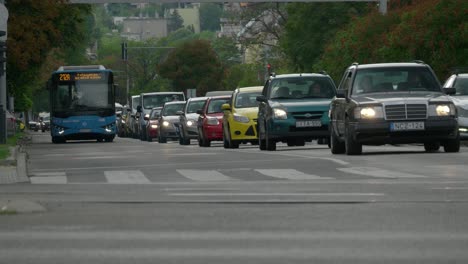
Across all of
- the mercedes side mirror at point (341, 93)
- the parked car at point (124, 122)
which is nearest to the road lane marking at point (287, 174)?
the mercedes side mirror at point (341, 93)

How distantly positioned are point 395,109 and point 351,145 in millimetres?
1292

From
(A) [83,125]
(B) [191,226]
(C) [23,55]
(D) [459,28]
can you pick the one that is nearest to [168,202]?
(B) [191,226]

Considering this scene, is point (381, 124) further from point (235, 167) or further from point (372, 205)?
point (372, 205)

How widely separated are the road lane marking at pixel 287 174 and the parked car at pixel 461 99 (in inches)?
486

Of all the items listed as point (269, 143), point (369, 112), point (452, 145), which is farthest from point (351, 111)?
point (269, 143)

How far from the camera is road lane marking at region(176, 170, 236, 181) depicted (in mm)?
20812

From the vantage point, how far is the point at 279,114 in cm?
3234

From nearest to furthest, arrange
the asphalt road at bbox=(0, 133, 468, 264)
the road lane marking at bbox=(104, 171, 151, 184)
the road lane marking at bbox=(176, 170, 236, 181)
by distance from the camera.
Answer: the asphalt road at bbox=(0, 133, 468, 264) → the road lane marking at bbox=(104, 171, 151, 184) → the road lane marking at bbox=(176, 170, 236, 181)

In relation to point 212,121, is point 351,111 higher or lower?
higher

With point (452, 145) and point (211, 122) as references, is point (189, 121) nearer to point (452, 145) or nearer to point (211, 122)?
point (211, 122)

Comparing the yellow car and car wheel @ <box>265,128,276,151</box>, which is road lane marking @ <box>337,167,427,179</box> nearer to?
car wheel @ <box>265,128,276,151</box>

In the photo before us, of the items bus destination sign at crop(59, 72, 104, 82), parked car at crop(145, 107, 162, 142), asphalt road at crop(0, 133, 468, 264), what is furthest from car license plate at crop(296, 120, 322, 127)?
parked car at crop(145, 107, 162, 142)

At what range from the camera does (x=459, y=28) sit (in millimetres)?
47281

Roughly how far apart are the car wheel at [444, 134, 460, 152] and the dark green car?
17.2 feet
